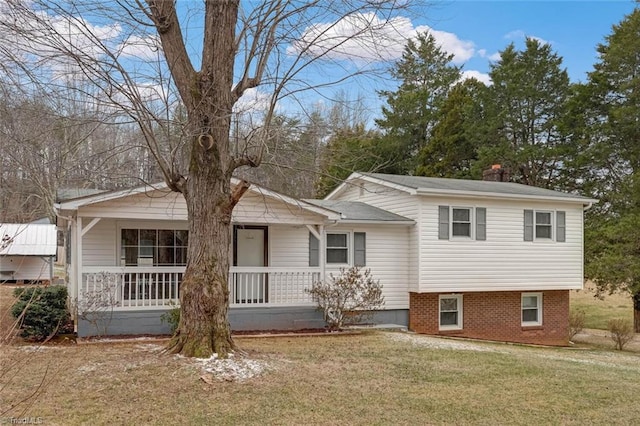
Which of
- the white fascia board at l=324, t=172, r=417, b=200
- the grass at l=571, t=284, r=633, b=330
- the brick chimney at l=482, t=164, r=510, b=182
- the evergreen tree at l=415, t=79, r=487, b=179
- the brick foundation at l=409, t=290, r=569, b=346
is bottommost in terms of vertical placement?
the grass at l=571, t=284, r=633, b=330

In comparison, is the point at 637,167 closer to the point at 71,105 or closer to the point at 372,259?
the point at 372,259

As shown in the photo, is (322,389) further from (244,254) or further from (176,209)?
(244,254)

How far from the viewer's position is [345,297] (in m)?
13.4

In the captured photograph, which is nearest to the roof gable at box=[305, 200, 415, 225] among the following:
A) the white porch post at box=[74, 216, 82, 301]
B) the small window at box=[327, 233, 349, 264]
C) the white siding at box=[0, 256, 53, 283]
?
the small window at box=[327, 233, 349, 264]

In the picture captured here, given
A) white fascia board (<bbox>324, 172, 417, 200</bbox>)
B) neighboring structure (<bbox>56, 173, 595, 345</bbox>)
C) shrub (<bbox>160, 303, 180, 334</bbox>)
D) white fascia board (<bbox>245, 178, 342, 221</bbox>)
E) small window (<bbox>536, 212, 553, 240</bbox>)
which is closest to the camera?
shrub (<bbox>160, 303, 180, 334</bbox>)

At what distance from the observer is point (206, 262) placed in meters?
8.74

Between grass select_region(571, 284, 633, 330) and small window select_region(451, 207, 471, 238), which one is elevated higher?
small window select_region(451, 207, 471, 238)

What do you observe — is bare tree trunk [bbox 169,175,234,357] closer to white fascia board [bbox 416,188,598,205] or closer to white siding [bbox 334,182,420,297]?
white siding [bbox 334,182,420,297]

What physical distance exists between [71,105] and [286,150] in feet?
11.3

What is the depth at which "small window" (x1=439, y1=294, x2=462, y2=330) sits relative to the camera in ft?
53.1

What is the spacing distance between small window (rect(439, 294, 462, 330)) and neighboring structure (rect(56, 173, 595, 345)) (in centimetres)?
3

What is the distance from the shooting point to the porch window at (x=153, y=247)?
43.7 feet

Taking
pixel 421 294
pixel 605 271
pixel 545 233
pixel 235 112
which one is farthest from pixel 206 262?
pixel 605 271

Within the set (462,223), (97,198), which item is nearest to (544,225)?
(462,223)
